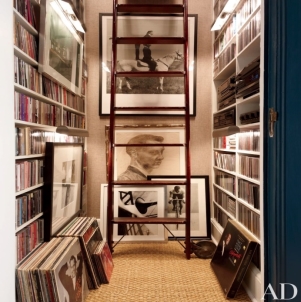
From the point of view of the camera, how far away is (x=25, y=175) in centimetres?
159

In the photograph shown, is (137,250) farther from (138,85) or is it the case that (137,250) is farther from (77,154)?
(138,85)

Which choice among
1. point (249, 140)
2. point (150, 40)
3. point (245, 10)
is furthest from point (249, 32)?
point (150, 40)

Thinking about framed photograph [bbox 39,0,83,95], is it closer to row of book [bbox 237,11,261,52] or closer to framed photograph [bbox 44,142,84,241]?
framed photograph [bbox 44,142,84,241]

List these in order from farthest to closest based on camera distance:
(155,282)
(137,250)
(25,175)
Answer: (137,250) → (155,282) → (25,175)

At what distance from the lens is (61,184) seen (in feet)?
6.66

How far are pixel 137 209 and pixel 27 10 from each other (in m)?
1.91

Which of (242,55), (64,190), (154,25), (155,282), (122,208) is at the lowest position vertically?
(155,282)

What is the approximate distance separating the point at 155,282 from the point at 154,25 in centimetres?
236

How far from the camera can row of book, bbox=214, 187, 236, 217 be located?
7.73 feet

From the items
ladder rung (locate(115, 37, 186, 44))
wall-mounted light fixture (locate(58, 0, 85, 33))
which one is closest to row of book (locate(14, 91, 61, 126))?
wall-mounted light fixture (locate(58, 0, 85, 33))

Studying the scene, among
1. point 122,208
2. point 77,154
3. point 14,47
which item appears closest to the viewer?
point 14,47

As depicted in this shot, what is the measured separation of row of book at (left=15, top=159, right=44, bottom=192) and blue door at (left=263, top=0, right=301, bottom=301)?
124 cm

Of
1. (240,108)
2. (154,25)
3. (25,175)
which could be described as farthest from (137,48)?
(25,175)

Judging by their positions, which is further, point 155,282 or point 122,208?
point 122,208
